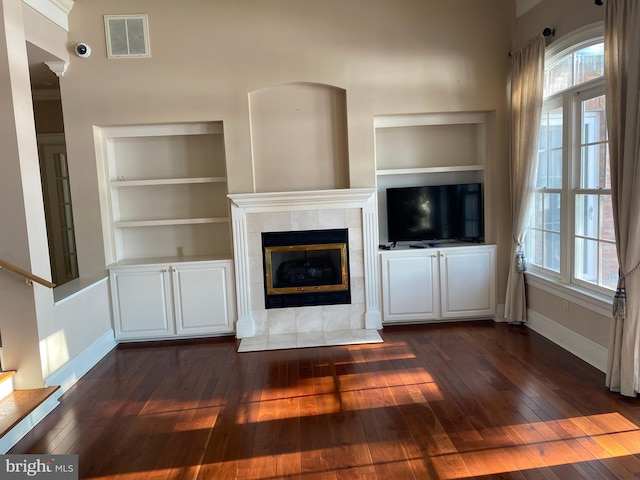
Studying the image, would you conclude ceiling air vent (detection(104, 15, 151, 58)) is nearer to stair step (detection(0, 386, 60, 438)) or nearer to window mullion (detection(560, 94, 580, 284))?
stair step (detection(0, 386, 60, 438))

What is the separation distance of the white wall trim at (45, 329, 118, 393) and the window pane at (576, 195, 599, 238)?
4.44m

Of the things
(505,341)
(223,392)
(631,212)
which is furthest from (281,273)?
(631,212)

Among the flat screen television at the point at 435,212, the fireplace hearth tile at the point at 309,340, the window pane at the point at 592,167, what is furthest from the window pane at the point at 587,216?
the fireplace hearth tile at the point at 309,340

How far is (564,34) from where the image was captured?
4.14 metres

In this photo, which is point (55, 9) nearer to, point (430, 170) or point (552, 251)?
point (430, 170)

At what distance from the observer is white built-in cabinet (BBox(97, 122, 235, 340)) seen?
197 inches

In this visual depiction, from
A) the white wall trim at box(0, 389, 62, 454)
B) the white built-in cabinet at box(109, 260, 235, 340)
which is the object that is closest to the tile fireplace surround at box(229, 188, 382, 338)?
the white built-in cabinet at box(109, 260, 235, 340)

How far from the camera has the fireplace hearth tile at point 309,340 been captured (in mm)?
4750

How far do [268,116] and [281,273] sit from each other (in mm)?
1660

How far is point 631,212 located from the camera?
3264 millimetres

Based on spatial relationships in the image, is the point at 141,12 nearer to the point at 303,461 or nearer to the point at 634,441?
the point at 303,461

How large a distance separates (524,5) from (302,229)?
3.13 m
